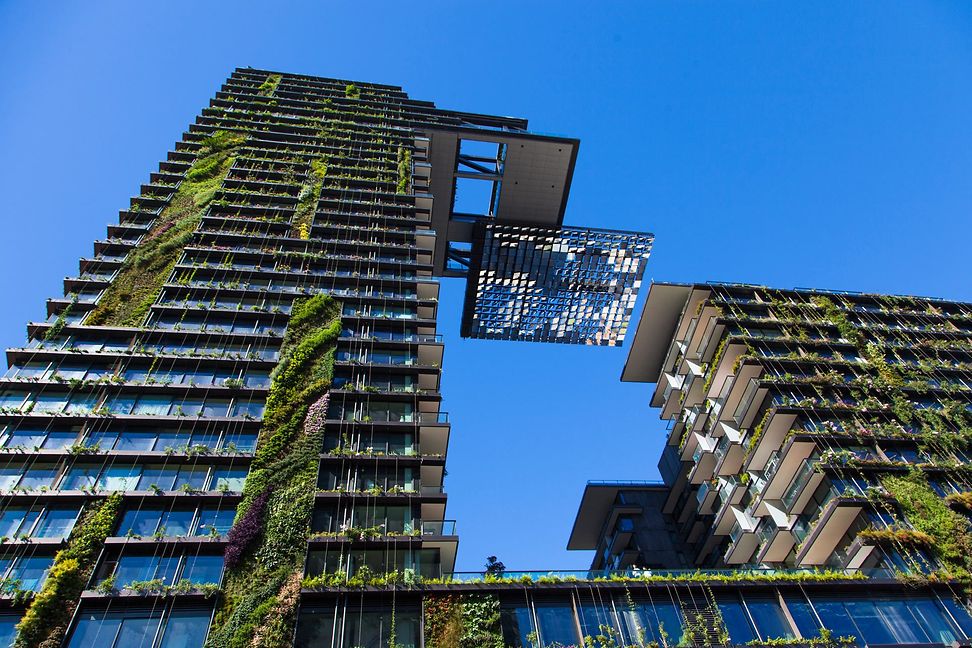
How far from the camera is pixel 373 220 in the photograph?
49906mm

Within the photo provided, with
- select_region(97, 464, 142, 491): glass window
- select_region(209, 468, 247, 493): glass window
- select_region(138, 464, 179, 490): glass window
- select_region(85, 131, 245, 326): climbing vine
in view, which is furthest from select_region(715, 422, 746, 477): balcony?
select_region(85, 131, 245, 326): climbing vine

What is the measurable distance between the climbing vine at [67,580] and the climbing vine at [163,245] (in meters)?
13.4

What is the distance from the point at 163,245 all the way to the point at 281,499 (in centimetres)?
2306

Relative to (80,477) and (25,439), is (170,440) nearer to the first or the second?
(80,477)

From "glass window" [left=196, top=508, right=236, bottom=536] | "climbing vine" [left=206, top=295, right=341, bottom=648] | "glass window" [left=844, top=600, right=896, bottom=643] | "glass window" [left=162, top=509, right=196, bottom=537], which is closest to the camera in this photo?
"climbing vine" [left=206, top=295, right=341, bottom=648]

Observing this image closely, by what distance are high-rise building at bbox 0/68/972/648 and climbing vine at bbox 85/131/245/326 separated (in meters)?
0.21

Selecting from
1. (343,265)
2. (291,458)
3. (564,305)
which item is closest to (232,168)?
(343,265)

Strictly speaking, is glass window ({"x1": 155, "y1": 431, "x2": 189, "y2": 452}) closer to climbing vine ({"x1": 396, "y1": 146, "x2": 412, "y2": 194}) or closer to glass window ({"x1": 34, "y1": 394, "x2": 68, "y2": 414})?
glass window ({"x1": 34, "y1": 394, "x2": 68, "y2": 414})

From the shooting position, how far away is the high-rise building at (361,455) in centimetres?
2381

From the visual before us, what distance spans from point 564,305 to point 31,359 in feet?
170

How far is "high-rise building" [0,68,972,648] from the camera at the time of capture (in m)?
23.8

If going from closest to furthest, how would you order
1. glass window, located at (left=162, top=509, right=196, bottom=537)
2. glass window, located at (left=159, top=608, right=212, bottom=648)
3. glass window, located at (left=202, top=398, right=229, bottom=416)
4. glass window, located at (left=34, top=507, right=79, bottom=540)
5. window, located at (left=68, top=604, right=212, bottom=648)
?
window, located at (left=68, top=604, right=212, bottom=648), glass window, located at (left=159, top=608, right=212, bottom=648), glass window, located at (left=34, top=507, right=79, bottom=540), glass window, located at (left=162, top=509, right=196, bottom=537), glass window, located at (left=202, top=398, right=229, bottom=416)

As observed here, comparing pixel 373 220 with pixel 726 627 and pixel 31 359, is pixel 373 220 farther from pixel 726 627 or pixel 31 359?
pixel 726 627

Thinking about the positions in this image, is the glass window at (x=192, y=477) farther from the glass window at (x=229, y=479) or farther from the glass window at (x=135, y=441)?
the glass window at (x=135, y=441)
